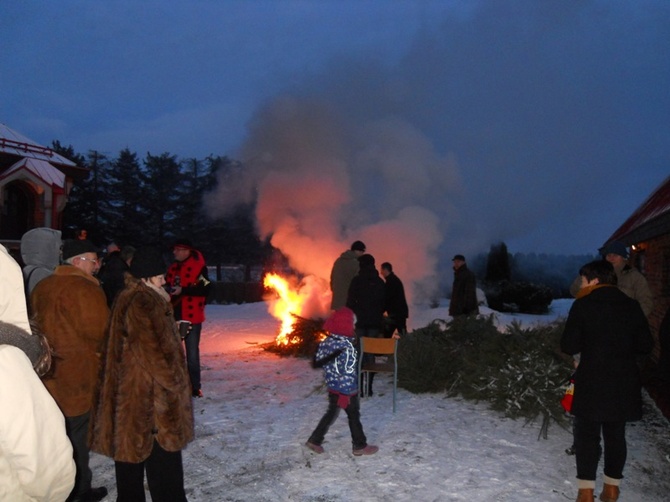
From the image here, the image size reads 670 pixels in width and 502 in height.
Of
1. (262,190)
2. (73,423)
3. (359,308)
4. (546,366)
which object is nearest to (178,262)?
(359,308)

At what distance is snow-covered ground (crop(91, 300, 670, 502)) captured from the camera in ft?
14.7

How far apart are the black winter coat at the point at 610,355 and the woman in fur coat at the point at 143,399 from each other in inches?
119

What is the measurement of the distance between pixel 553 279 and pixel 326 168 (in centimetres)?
2172

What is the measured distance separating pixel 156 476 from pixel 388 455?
258 centimetres

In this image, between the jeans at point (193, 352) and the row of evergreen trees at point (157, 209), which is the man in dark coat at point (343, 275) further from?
the row of evergreen trees at point (157, 209)

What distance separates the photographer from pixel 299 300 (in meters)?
13.8

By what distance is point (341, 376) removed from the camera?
5238mm

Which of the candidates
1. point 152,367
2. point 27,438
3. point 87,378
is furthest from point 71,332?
point 27,438

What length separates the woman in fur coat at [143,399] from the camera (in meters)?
3.31

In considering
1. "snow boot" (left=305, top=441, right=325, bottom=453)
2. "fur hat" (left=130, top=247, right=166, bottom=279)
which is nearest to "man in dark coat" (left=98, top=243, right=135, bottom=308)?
"snow boot" (left=305, top=441, right=325, bottom=453)

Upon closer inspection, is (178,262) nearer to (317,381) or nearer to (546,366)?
(317,381)

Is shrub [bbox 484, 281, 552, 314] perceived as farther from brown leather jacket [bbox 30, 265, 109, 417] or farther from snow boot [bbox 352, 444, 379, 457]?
brown leather jacket [bbox 30, 265, 109, 417]

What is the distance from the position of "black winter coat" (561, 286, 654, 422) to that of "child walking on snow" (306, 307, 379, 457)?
207 cm

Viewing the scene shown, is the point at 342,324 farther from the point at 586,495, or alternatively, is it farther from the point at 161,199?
the point at 161,199
